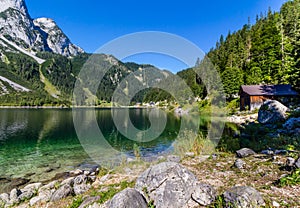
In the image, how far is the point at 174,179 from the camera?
5.07 m

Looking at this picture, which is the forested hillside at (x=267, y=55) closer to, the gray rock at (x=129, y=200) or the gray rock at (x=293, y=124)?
the gray rock at (x=293, y=124)

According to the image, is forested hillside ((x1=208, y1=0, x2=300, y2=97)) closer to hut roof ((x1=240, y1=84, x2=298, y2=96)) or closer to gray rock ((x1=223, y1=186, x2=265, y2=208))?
hut roof ((x1=240, y1=84, x2=298, y2=96))

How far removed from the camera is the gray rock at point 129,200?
4516 millimetres

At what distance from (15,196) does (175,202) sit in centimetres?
789

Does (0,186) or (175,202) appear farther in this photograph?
(0,186)

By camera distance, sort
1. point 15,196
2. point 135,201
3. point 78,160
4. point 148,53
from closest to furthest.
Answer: point 135,201
point 15,196
point 148,53
point 78,160

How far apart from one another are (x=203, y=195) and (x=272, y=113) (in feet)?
72.7

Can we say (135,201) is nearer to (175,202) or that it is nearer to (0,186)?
(175,202)

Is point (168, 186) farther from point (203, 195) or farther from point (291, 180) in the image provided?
point (291, 180)

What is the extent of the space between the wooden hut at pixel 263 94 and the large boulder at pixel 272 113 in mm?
13696

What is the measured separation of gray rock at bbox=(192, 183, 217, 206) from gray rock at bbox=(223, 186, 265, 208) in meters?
0.48

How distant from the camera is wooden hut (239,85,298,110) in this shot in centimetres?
3510

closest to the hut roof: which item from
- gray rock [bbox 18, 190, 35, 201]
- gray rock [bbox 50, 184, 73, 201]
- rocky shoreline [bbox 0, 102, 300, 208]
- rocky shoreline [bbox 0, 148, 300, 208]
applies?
rocky shoreline [bbox 0, 102, 300, 208]

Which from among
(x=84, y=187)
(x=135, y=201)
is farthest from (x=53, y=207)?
(x=135, y=201)
